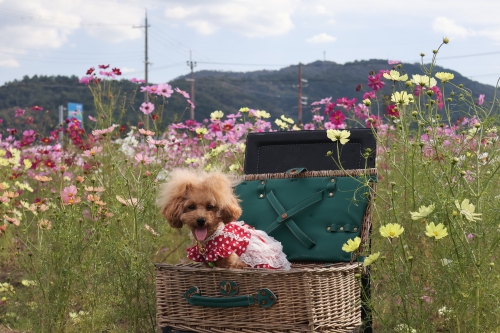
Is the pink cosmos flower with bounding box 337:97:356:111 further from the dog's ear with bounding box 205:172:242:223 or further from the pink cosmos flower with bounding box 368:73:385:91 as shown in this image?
the dog's ear with bounding box 205:172:242:223

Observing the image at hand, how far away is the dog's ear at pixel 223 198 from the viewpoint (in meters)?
2.75

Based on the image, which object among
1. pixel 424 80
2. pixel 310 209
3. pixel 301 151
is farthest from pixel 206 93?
pixel 424 80

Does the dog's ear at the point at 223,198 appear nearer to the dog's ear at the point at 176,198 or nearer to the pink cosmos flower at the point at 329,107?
the dog's ear at the point at 176,198

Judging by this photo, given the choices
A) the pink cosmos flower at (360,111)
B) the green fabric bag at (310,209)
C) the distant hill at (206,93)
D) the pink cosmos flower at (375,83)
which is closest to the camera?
the green fabric bag at (310,209)

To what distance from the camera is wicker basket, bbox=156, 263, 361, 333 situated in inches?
103

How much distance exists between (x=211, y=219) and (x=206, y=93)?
2072 inches

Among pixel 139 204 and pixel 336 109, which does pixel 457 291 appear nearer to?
pixel 139 204

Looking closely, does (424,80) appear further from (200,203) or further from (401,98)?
(200,203)

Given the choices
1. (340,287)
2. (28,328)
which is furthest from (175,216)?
(28,328)

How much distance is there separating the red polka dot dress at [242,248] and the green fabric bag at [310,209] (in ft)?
0.58

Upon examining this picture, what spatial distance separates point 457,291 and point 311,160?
1.29m

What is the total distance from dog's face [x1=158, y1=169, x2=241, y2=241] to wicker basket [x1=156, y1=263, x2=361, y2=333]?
20 centimetres

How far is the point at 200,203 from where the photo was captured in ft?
9.04

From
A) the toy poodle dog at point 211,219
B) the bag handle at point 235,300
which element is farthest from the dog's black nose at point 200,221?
the bag handle at point 235,300
